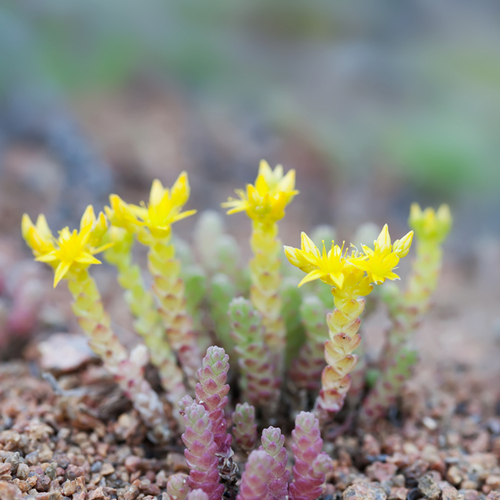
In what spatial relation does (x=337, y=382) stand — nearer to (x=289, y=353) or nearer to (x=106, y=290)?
(x=289, y=353)

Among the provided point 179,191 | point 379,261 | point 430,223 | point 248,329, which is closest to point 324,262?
point 379,261

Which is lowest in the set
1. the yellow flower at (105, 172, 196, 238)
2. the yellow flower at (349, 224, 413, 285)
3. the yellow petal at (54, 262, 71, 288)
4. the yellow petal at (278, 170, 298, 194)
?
the yellow petal at (54, 262, 71, 288)

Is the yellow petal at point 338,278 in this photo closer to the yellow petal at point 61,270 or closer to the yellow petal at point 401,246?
the yellow petal at point 401,246

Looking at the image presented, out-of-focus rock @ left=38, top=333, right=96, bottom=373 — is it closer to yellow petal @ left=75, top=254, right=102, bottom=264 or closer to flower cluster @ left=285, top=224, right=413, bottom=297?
yellow petal @ left=75, top=254, right=102, bottom=264

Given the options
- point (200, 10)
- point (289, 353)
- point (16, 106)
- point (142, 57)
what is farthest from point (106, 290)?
point (200, 10)

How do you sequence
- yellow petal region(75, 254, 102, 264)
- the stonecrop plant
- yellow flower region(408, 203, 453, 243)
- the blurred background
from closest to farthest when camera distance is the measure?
the stonecrop plant → yellow petal region(75, 254, 102, 264) → yellow flower region(408, 203, 453, 243) → the blurred background

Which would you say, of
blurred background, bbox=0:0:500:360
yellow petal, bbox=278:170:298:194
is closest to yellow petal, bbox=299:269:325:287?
yellow petal, bbox=278:170:298:194
